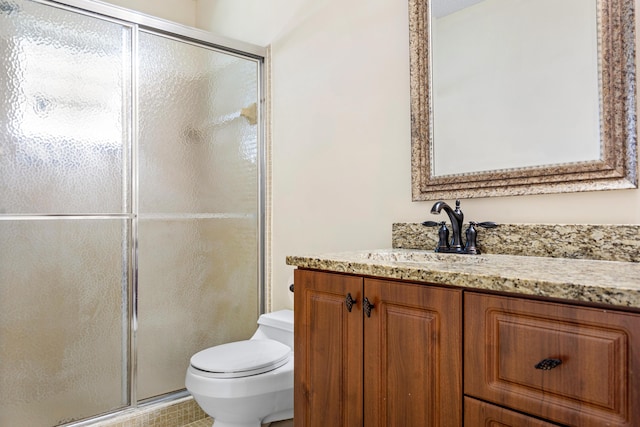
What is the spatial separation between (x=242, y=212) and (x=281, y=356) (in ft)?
3.02

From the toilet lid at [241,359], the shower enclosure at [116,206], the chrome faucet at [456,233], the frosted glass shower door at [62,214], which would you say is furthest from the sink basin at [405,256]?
the frosted glass shower door at [62,214]

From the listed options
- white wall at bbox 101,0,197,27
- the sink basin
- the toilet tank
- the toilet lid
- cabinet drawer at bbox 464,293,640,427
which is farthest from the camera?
white wall at bbox 101,0,197,27

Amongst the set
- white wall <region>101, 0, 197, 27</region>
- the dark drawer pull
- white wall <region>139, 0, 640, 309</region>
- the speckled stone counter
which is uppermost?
white wall <region>101, 0, 197, 27</region>

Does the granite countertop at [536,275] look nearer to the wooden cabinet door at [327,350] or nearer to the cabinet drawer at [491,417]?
the wooden cabinet door at [327,350]

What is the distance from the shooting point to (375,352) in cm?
105

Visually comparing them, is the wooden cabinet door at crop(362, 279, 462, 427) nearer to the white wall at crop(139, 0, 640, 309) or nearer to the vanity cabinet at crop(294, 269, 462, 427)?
the vanity cabinet at crop(294, 269, 462, 427)

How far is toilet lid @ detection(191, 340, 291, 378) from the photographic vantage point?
5.38 ft

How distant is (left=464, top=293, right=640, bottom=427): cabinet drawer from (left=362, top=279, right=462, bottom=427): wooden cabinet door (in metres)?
0.04

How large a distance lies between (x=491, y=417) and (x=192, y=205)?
5.84 feet

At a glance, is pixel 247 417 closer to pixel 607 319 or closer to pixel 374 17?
pixel 607 319

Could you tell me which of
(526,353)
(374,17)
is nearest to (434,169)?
(374,17)

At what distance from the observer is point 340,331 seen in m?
1.14

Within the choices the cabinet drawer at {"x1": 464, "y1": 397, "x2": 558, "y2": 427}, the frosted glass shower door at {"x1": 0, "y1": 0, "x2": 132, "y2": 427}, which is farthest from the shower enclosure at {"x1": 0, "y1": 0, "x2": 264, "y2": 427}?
the cabinet drawer at {"x1": 464, "y1": 397, "x2": 558, "y2": 427}

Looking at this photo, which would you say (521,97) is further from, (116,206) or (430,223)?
(116,206)
